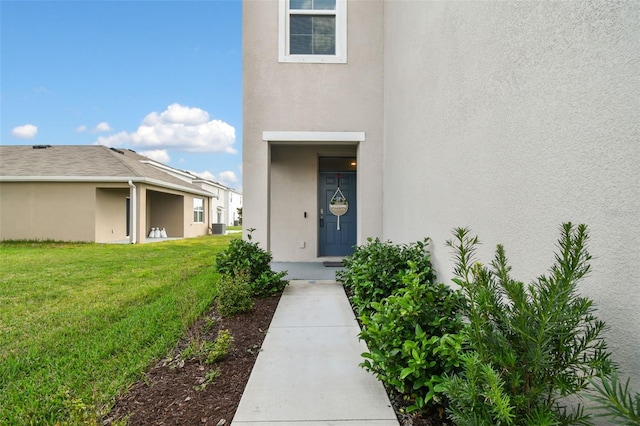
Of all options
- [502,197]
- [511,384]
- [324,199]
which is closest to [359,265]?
[502,197]

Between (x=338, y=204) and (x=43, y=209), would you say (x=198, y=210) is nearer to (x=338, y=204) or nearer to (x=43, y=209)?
(x=43, y=209)

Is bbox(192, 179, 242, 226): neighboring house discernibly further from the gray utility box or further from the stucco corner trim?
the stucco corner trim

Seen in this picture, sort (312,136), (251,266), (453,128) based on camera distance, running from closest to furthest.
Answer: (453,128)
(251,266)
(312,136)

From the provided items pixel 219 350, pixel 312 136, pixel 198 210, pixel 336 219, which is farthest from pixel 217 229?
pixel 219 350

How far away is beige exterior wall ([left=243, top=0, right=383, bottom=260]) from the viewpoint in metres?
6.75

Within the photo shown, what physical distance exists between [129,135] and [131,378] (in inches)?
1287

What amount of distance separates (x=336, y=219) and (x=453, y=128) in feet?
19.3

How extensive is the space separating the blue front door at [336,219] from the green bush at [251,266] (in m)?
3.39

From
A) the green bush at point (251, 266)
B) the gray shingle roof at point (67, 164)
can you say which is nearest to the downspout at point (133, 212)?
the gray shingle roof at point (67, 164)

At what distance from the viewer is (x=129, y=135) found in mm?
30828

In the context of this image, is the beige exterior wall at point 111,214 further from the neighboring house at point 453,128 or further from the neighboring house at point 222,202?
the neighboring house at point 453,128

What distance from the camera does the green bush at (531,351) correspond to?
4.92ft

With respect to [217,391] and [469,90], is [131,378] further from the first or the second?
[469,90]

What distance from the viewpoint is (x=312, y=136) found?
268 inches
